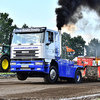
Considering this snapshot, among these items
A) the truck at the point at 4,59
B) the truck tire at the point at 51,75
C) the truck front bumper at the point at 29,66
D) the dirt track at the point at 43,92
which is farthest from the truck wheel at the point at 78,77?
the truck at the point at 4,59

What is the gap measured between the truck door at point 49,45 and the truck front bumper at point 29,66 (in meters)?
0.63

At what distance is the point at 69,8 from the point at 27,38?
10.4 m

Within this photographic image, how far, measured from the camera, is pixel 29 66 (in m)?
15.2

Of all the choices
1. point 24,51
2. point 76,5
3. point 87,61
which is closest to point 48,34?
point 24,51

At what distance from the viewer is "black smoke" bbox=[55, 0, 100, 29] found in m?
24.4

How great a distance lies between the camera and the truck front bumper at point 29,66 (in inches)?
595

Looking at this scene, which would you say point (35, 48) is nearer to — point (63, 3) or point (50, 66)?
point (50, 66)

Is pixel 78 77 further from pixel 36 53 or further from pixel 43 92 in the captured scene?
pixel 43 92

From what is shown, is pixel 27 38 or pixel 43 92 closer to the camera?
pixel 43 92

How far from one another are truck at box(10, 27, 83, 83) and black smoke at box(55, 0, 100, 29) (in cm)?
830

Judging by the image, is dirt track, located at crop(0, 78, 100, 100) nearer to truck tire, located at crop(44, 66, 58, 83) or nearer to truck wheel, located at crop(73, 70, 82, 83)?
truck tire, located at crop(44, 66, 58, 83)

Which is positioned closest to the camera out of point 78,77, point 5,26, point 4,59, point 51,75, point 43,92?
point 43,92

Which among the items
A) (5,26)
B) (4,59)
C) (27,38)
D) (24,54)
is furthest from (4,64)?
(5,26)

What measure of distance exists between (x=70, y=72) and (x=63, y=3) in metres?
9.37
